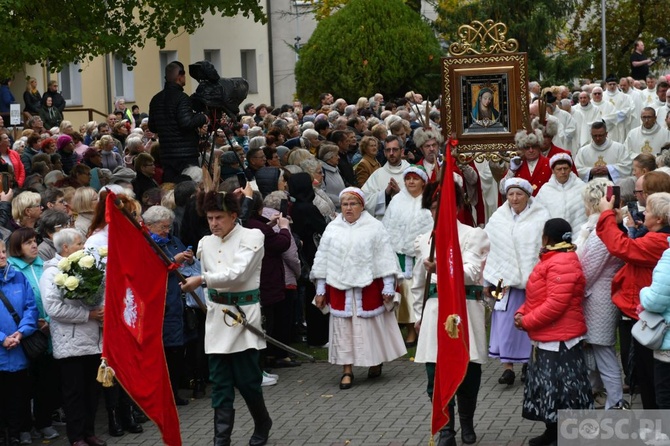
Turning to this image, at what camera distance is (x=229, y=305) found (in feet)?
32.0

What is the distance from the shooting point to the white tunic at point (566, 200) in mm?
12422

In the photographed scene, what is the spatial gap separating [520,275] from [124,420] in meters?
3.54

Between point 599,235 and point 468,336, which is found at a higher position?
point 599,235

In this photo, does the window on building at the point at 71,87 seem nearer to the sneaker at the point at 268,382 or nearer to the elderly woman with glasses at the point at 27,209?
the sneaker at the point at 268,382

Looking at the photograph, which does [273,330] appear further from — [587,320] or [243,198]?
[587,320]

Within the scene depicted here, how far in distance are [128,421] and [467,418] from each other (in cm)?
284

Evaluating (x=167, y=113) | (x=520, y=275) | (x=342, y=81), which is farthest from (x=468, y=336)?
(x=342, y=81)

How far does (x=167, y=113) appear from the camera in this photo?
49.8 feet

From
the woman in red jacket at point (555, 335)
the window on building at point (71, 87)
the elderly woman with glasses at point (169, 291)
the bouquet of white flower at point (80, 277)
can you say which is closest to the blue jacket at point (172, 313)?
the elderly woman with glasses at point (169, 291)

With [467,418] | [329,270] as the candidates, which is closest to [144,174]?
[329,270]

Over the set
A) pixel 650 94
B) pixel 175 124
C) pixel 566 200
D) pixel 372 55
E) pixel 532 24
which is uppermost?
pixel 532 24

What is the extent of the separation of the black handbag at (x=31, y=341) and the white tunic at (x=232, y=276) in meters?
1.28

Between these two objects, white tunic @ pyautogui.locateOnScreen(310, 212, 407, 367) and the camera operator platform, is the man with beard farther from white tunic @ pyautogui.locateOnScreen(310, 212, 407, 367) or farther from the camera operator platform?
white tunic @ pyautogui.locateOnScreen(310, 212, 407, 367)

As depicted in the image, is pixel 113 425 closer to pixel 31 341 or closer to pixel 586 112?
pixel 31 341
